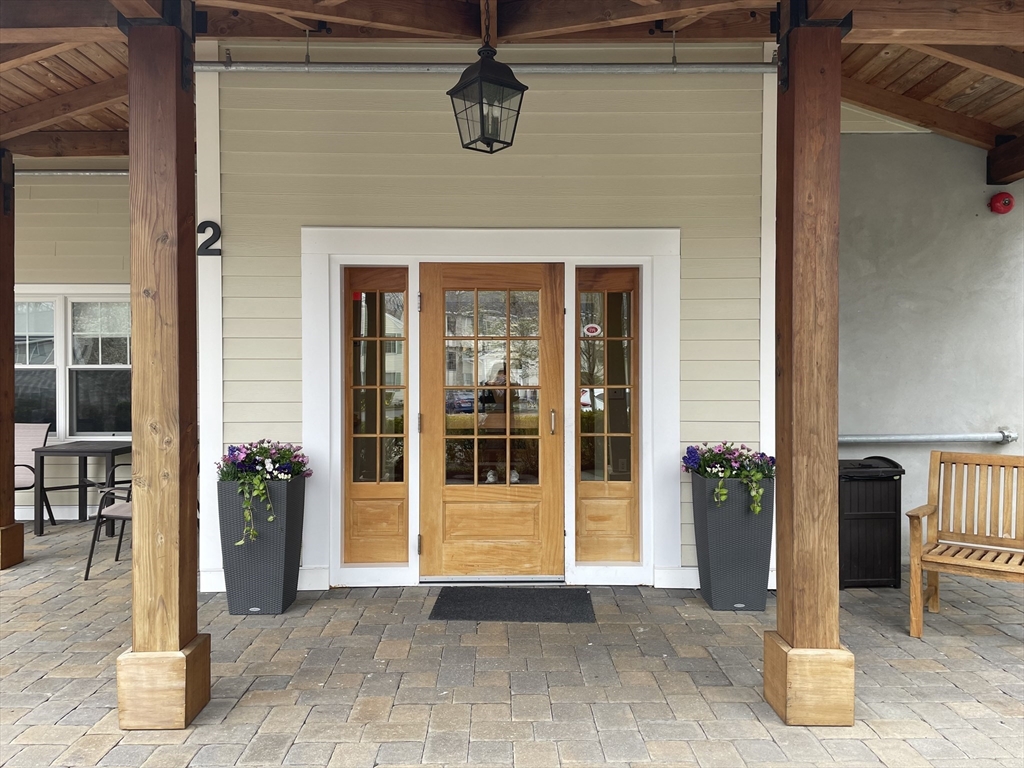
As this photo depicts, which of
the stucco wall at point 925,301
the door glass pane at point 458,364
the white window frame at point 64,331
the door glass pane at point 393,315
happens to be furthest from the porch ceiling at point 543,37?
the door glass pane at point 458,364

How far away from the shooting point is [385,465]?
445 cm

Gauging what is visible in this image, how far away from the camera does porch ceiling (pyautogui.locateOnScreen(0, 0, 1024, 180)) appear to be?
2.78 metres

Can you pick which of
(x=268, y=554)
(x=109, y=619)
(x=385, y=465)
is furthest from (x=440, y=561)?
(x=109, y=619)

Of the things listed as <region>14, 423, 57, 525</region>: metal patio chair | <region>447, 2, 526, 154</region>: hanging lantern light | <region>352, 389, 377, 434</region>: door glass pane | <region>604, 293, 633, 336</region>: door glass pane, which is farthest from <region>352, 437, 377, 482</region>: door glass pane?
<region>14, 423, 57, 525</region>: metal patio chair

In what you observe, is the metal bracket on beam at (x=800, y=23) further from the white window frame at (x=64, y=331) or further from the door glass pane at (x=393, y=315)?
the white window frame at (x=64, y=331)

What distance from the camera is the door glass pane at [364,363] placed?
4445 millimetres

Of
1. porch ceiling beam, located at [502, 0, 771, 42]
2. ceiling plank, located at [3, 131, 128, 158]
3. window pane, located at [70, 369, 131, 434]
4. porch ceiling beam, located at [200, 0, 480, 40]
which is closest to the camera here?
porch ceiling beam, located at [502, 0, 771, 42]

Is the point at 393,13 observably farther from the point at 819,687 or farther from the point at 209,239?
the point at 819,687

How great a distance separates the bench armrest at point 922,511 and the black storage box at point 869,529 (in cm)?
48

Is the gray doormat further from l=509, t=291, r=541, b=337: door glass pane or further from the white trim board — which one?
l=509, t=291, r=541, b=337: door glass pane

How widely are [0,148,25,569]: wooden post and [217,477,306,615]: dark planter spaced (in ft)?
7.07

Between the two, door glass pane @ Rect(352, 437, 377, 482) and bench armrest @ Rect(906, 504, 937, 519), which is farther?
door glass pane @ Rect(352, 437, 377, 482)

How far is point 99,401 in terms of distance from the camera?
6297 millimetres

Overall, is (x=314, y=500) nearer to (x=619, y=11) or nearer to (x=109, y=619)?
(x=109, y=619)
